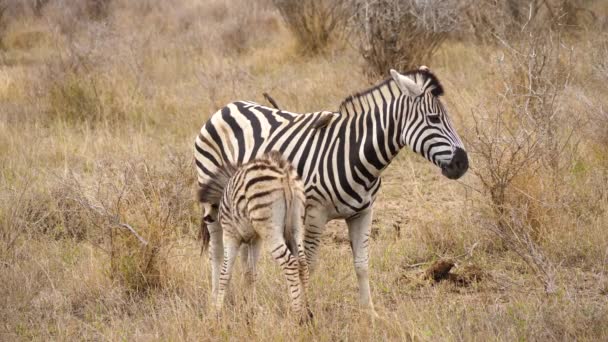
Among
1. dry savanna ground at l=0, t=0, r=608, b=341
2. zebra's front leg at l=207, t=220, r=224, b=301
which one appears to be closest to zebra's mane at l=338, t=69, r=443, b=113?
dry savanna ground at l=0, t=0, r=608, b=341

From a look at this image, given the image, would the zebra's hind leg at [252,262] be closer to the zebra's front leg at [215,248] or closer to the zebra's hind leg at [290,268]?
the zebra's front leg at [215,248]

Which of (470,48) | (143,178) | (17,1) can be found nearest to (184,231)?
(143,178)

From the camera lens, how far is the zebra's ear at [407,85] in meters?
5.12

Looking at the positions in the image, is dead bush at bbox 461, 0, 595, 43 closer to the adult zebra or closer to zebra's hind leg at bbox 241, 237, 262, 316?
the adult zebra

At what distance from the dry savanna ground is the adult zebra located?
0.62 m

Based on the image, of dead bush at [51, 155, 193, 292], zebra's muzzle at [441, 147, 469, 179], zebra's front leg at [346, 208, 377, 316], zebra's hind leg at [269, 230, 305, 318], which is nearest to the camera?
zebra's hind leg at [269, 230, 305, 318]

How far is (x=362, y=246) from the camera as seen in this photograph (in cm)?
547

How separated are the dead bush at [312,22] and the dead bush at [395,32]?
281 cm

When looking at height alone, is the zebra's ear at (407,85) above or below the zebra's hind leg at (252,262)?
above

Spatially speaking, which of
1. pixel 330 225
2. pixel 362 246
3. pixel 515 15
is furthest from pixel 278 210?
pixel 515 15

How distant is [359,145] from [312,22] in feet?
31.0

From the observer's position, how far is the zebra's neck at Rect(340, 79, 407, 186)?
17.0ft

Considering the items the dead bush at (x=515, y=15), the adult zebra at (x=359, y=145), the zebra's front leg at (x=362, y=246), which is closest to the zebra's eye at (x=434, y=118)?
the adult zebra at (x=359, y=145)

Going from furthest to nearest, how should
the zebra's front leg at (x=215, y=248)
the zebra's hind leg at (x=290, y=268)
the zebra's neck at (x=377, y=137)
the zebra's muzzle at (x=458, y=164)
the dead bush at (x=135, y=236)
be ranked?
the dead bush at (x=135, y=236) < the zebra's front leg at (x=215, y=248) < the zebra's neck at (x=377, y=137) < the zebra's muzzle at (x=458, y=164) < the zebra's hind leg at (x=290, y=268)
